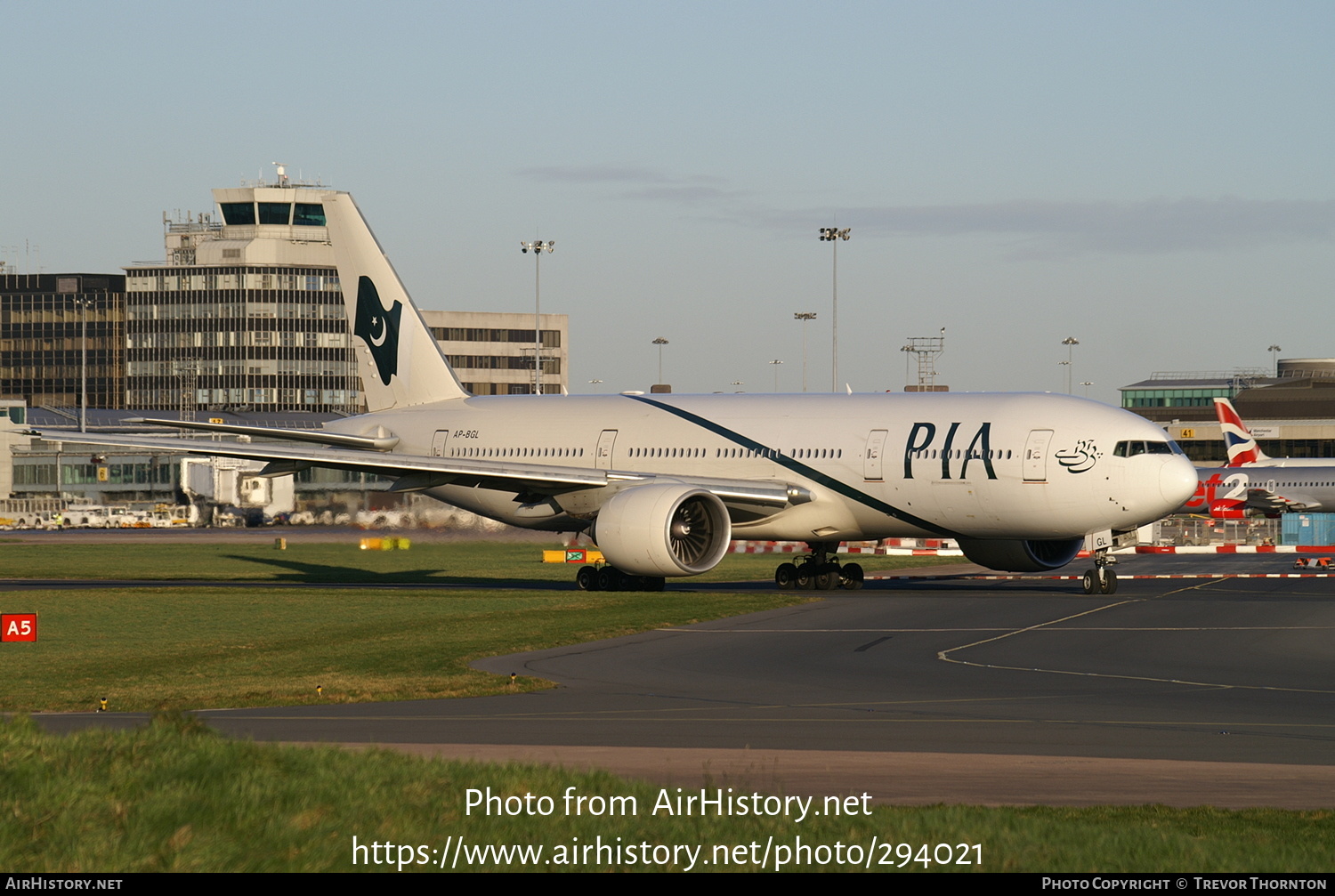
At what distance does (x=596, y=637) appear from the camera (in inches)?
1138

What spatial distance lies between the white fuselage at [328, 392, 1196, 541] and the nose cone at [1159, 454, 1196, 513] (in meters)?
0.04

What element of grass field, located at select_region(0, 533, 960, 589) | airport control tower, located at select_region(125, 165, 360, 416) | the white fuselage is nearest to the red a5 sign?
the white fuselage

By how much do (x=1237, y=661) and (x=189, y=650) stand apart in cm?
1735

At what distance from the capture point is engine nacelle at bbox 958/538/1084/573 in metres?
41.5

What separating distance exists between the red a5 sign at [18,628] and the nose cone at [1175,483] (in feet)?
80.4

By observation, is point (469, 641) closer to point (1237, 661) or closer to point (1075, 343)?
point (1237, 661)

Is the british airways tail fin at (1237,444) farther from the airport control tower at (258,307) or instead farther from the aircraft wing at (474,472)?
the airport control tower at (258,307)

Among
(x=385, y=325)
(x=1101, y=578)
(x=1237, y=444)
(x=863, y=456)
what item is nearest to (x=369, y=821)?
(x=863, y=456)

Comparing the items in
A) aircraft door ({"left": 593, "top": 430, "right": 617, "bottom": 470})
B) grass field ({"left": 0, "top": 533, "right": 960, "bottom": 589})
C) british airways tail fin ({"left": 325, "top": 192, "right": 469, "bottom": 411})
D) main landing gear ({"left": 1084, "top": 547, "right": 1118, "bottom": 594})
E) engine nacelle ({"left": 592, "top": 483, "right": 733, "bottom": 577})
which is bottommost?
grass field ({"left": 0, "top": 533, "right": 960, "bottom": 589})

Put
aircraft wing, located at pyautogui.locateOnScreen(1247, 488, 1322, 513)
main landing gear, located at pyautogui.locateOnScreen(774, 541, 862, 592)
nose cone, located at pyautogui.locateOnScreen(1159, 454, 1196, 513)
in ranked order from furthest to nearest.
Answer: aircraft wing, located at pyautogui.locateOnScreen(1247, 488, 1322, 513) < main landing gear, located at pyautogui.locateOnScreen(774, 541, 862, 592) < nose cone, located at pyautogui.locateOnScreen(1159, 454, 1196, 513)

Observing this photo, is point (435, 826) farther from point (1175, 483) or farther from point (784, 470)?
point (784, 470)

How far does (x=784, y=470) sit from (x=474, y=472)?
7.97m

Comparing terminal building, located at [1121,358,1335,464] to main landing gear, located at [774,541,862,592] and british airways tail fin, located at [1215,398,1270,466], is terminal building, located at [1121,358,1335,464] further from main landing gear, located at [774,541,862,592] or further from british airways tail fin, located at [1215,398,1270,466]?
main landing gear, located at [774,541,862,592]

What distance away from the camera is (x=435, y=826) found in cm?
1036
